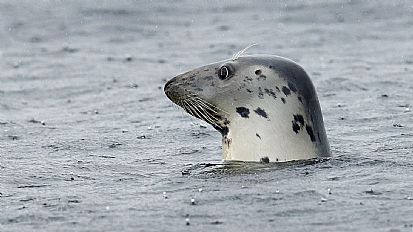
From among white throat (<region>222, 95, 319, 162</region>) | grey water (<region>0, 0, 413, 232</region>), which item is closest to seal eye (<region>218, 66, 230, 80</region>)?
white throat (<region>222, 95, 319, 162</region>)

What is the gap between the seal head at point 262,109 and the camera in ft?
31.9

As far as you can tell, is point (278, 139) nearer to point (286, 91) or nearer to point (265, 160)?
point (265, 160)

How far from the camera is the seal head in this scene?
9.73 meters

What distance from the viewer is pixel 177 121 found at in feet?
42.4

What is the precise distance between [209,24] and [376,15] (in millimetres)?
2926

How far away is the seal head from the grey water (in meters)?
0.18

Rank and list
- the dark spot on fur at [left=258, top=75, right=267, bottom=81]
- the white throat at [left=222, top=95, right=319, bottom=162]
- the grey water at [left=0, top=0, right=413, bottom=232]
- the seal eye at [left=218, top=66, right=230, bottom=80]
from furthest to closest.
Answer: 1. the seal eye at [left=218, top=66, right=230, bottom=80]
2. the dark spot on fur at [left=258, top=75, right=267, bottom=81]
3. the white throat at [left=222, top=95, right=319, bottom=162]
4. the grey water at [left=0, top=0, right=413, bottom=232]

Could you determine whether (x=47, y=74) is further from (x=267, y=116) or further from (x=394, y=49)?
(x=267, y=116)

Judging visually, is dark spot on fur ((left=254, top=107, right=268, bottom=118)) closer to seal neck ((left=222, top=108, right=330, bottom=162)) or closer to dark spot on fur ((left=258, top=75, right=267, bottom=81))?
seal neck ((left=222, top=108, right=330, bottom=162))

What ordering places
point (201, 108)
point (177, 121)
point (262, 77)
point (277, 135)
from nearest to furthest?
point (277, 135) → point (262, 77) → point (201, 108) → point (177, 121)

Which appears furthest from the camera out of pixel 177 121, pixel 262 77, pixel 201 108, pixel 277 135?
pixel 177 121

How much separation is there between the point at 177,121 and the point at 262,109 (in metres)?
3.27

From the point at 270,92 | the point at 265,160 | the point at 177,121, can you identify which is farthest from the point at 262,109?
the point at 177,121

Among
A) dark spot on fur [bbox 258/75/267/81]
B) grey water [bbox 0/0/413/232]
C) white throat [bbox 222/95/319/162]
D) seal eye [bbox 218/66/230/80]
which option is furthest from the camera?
seal eye [bbox 218/66/230/80]
